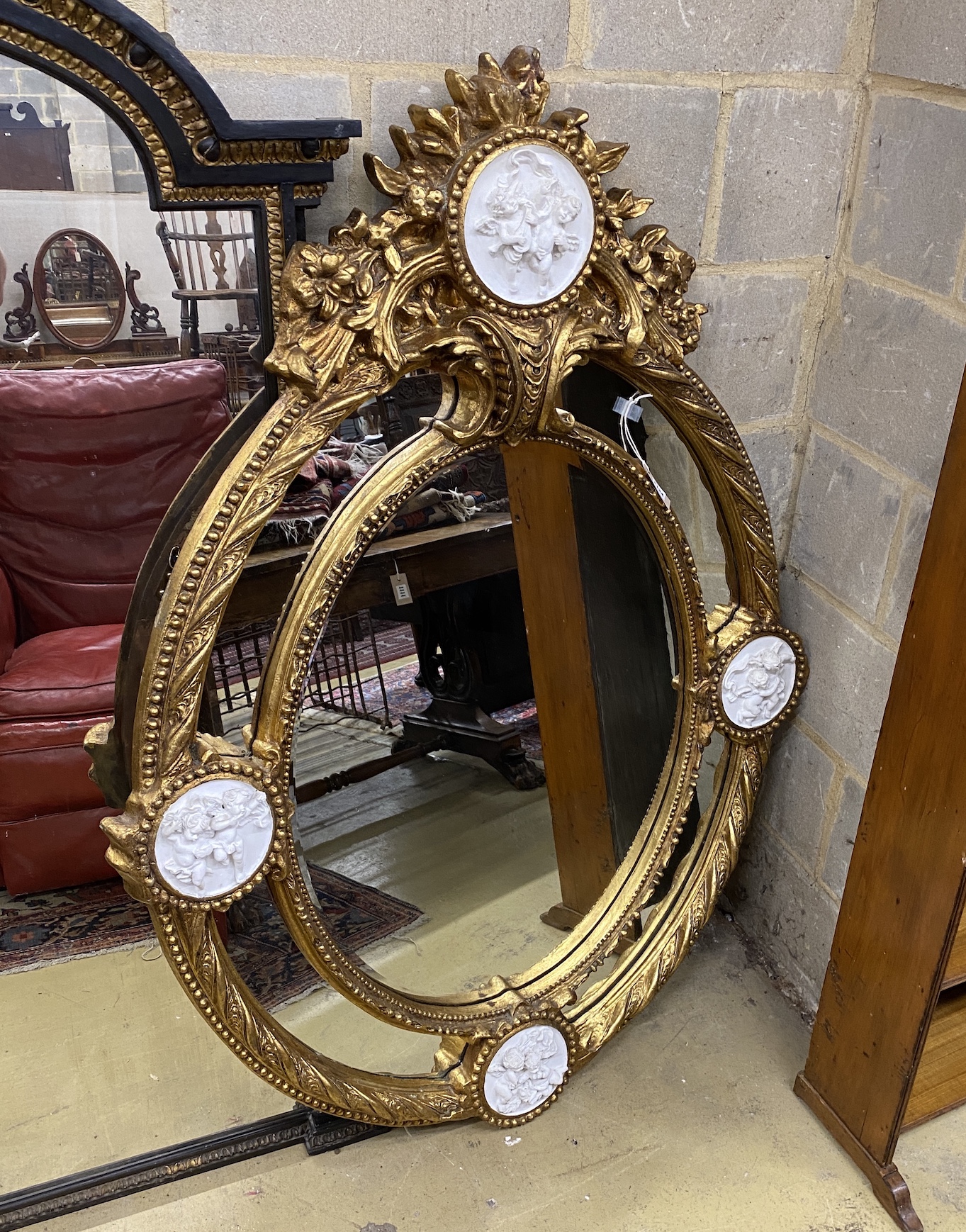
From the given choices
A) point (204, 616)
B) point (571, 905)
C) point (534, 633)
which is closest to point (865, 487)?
point (534, 633)

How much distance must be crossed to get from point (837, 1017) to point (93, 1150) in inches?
36.5

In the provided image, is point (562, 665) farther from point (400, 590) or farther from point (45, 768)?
point (45, 768)

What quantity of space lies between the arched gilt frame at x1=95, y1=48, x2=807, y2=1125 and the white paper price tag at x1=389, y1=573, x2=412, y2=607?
0.09 metres

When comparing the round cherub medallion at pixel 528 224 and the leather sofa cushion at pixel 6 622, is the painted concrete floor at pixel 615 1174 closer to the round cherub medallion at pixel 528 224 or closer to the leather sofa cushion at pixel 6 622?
the leather sofa cushion at pixel 6 622

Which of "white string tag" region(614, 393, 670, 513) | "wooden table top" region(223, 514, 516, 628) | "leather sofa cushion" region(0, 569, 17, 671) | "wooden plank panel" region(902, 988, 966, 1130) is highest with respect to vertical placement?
"white string tag" region(614, 393, 670, 513)

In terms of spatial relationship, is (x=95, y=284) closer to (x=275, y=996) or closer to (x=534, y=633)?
(x=534, y=633)

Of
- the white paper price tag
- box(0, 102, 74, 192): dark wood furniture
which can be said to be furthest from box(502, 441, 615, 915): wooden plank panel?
box(0, 102, 74, 192): dark wood furniture

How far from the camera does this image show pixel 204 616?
38.4 inches

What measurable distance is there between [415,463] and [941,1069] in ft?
3.45

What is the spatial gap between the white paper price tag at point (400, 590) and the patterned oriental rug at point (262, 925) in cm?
29

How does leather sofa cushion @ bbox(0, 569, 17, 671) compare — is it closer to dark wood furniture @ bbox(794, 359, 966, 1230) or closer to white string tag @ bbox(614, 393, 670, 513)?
white string tag @ bbox(614, 393, 670, 513)

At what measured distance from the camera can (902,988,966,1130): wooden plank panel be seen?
4.51ft

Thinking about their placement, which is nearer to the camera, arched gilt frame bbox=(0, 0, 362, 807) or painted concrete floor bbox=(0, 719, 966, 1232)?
arched gilt frame bbox=(0, 0, 362, 807)

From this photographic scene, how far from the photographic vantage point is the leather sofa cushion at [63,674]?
3.74ft
